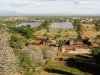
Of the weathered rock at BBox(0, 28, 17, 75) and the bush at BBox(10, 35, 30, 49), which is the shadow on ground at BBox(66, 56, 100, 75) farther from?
the weathered rock at BBox(0, 28, 17, 75)

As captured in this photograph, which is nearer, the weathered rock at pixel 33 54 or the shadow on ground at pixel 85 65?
the weathered rock at pixel 33 54

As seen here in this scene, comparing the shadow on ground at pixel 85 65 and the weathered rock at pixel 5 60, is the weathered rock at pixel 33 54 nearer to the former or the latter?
the shadow on ground at pixel 85 65

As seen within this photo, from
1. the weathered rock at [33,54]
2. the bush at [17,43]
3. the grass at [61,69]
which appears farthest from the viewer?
the bush at [17,43]

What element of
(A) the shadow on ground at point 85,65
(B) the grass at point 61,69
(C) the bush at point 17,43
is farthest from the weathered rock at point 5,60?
(C) the bush at point 17,43

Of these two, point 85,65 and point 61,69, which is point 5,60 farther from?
point 85,65

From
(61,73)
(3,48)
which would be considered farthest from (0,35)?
(61,73)

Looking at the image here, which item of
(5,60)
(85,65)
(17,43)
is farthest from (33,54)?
(5,60)

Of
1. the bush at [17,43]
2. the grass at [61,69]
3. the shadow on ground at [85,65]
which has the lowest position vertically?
the shadow on ground at [85,65]

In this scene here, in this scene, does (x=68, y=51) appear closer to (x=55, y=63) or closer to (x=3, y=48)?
(x=55, y=63)

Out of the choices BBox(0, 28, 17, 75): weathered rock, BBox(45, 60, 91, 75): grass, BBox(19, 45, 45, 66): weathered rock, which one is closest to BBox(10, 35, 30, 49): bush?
BBox(45, 60, 91, 75): grass
